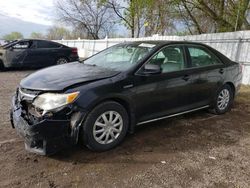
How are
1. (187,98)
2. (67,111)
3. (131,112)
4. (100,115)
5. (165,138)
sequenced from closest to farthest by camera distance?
1. (67,111)
2. (100,115)
3. (131,112)
4. (165,138)
5. (187,98)

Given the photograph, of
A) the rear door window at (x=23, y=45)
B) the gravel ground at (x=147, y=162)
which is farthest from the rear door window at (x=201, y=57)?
the rear door window at (x=23, y=45)

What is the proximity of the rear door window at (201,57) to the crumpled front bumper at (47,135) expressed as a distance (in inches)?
103

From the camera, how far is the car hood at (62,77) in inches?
134

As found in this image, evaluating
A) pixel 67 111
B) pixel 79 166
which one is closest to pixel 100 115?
pixel 67 111

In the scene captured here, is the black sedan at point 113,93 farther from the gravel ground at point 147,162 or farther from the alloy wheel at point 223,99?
the gravel ground at point 147,162

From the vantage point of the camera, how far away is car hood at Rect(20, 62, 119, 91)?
11.2 feet

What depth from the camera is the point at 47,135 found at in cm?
314

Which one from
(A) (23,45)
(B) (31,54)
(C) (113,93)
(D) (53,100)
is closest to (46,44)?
(B) (31,54)

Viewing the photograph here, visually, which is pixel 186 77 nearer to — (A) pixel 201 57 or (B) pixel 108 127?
(A) pixel 201 57

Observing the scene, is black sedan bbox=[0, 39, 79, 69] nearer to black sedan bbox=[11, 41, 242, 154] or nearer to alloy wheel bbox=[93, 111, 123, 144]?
black sedan bbox=[11, 41, 242, 154]

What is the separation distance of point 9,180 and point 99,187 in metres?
0.99

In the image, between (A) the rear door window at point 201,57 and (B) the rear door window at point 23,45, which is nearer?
(A) the rear door window at point 201,57

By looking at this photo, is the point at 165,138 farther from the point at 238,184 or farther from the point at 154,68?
the point at 238,184

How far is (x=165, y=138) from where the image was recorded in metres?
4.17
